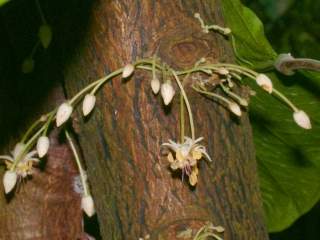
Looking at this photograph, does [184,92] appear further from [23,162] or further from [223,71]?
[23,162]

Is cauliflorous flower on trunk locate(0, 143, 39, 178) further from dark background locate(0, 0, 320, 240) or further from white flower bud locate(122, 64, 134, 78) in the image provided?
white flower bud locate(122, 64, 134, 78)

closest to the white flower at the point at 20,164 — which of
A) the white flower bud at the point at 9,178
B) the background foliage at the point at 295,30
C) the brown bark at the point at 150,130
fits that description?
the white flower bud at the point at 9,178

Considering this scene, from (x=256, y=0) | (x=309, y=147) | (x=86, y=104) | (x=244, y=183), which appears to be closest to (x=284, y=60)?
(x=244, y=183)

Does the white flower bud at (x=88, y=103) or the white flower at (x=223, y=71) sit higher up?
the white flower bud at (x=88, y=103)

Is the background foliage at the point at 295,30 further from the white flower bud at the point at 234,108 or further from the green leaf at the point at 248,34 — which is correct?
the white flower bud at the point at 234,108

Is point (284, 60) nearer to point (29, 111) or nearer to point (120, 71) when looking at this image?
point (120, 71)

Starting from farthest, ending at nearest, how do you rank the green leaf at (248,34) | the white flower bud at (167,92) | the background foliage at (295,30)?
the background foliage at (295,30) < the green leaf at (248,34) < the white flower bud at (167,92)

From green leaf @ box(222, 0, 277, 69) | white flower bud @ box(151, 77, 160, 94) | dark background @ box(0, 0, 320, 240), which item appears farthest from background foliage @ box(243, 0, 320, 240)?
white flower bud @ box(151, 77, 160, 94)
